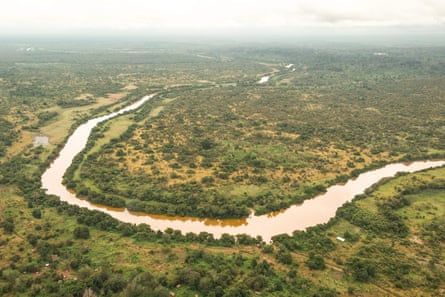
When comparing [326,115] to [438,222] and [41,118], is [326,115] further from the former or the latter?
[41,118]

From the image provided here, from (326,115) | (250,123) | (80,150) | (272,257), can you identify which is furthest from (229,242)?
(326,115)

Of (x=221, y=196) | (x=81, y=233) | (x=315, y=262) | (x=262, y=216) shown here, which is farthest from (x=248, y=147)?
(x=81, y=233)

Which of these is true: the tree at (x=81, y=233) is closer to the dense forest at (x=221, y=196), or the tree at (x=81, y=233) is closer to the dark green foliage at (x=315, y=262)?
the dense forest at (x=221, y=196)

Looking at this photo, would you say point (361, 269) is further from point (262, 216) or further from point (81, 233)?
point (81, 233)

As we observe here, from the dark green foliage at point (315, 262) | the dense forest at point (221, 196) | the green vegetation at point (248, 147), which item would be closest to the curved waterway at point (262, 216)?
the green vegetation at point (248, 147)

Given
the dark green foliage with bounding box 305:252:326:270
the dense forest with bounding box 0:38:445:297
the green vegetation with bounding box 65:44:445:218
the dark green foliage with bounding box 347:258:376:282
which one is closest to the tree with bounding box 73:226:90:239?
the dense forest with bounding box 0:38:445:297

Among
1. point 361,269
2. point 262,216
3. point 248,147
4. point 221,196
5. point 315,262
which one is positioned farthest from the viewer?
point 248,147
